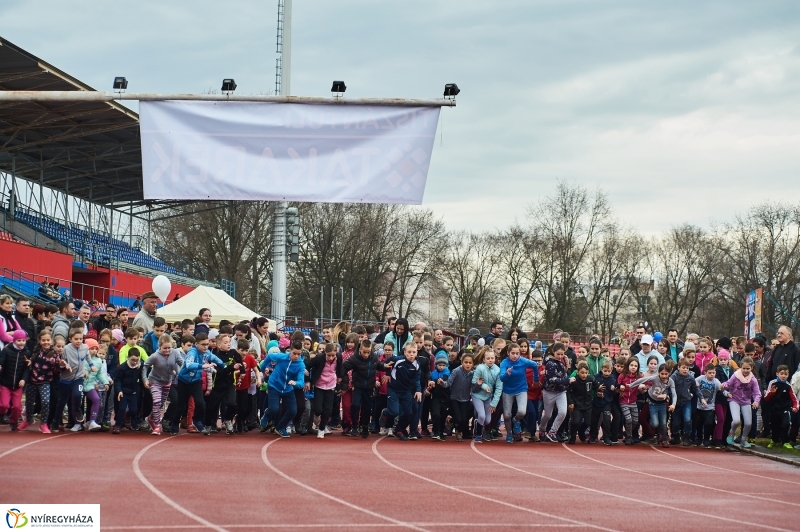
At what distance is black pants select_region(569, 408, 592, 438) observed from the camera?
58.5 feet

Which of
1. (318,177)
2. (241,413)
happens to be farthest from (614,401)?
(318,177)

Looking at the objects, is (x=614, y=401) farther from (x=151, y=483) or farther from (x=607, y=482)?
(x=151, y=483)

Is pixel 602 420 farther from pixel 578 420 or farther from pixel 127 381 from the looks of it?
pixel 127 381

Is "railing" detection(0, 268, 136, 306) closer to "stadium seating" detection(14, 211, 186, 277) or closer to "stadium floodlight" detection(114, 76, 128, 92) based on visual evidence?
"stadium seating" detection(14, 211, 186, 277)

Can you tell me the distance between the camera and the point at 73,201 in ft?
172

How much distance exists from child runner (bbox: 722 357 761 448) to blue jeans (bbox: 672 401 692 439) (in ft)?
2.43

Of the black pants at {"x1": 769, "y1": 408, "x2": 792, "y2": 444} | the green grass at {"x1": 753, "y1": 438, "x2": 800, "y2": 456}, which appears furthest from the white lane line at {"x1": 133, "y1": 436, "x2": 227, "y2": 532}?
the black pants at {"x1": 769, "y1": 408, "x2": 792, "y2": 444}

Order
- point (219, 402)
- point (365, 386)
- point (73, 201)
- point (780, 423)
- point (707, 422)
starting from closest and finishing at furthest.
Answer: point (219, 402), point (365, 386), point (780, 423), point (707, 422), point (73, 201)

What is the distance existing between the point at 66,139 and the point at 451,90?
97.8ft

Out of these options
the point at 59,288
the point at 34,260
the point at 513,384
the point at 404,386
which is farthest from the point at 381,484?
the point at 34,260

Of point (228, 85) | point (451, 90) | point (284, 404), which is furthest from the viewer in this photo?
point (284, 404)

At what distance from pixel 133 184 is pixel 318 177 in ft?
127

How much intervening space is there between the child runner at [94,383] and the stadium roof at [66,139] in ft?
33.9

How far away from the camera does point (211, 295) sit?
3019 centimetres
